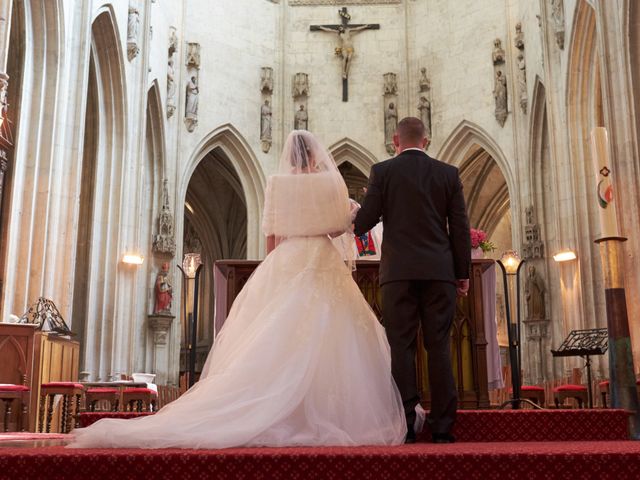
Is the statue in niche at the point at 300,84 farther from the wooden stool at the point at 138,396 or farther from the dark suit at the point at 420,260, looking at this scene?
the dark suit at the point at 420,260

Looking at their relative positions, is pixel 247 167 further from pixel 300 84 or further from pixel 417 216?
pixel 417 216

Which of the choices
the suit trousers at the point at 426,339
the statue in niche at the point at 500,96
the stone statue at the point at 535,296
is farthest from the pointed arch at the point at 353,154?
the suit trousers at the point at 426,339

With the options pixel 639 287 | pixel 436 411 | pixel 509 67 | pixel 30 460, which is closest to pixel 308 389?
pixel 436 411

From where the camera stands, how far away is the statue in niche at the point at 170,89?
734 inches

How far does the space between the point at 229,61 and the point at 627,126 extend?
12.2 m

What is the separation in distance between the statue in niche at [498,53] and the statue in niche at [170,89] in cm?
775

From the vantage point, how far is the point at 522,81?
18.6 metres

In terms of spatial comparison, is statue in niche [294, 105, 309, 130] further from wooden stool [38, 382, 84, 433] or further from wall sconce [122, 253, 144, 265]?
wooden stool [38, 382, 84, 433]

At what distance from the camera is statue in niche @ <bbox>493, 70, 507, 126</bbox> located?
1919cm

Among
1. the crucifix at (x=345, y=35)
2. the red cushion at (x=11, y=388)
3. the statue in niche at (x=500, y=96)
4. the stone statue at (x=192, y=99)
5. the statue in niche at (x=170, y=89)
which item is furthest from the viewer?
the crucifix at (x=345, y=35)

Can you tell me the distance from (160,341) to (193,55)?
23.5 feet

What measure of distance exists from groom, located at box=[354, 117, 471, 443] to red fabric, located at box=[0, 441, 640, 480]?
1.13 m

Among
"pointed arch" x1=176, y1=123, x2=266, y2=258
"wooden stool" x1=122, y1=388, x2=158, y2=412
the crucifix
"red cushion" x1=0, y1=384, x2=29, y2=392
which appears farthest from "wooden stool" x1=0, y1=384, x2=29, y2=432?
the crucifix

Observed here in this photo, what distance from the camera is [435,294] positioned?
4.20m
